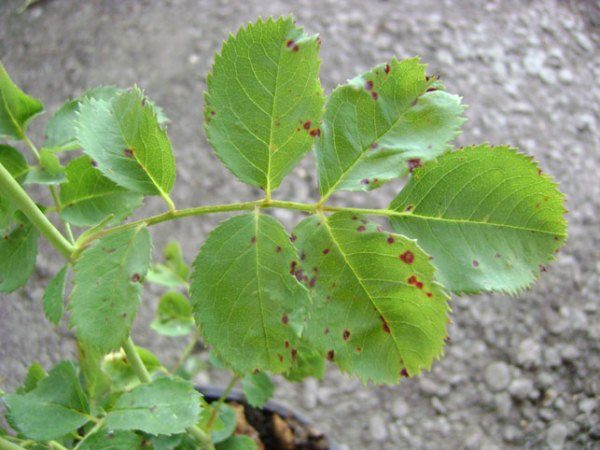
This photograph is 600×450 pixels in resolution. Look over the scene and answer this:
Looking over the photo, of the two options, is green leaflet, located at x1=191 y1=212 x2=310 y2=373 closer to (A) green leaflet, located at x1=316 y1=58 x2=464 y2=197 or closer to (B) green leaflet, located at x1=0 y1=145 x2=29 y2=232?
(A) green leaflet, located at x1=316 y1=58 x2=464 y2=197

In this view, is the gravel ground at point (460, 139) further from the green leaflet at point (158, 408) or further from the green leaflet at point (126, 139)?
the green leaflet at point (126, 139)

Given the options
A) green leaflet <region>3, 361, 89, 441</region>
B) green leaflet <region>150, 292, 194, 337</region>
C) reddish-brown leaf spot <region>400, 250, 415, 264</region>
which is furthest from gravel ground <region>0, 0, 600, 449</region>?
reddish-brown leaf spot <region>400, 250, 415, 264</region>

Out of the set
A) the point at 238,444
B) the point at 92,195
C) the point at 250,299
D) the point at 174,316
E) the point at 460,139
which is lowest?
the point at 460,139

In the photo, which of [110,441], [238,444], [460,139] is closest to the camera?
[110,441]

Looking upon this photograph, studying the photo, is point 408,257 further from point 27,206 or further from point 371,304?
point 27,206

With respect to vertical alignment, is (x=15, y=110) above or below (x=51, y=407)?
above

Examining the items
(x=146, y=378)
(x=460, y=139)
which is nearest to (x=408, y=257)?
(x=146, y=378)

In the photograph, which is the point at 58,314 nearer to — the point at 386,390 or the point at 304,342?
the point at 304,342
